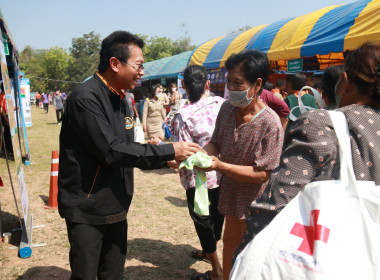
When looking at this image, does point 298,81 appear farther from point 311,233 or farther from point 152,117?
point 311,233

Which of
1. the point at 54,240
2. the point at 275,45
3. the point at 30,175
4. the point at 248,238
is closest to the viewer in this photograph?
the point at 248,238

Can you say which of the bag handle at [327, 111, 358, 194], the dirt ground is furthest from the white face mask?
the dirt ground

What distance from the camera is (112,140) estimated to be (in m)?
2.04

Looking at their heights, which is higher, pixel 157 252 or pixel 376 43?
pixel 376 43

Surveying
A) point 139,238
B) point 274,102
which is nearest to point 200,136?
point 139,238

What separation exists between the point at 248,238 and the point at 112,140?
3.20ft

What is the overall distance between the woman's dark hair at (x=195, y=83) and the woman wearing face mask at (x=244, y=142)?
36.5 inches

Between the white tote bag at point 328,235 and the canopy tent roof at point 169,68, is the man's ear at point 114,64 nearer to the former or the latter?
the white tote bag at point 328,235

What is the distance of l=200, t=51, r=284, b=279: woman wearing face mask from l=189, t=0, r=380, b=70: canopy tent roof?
327 centimetres

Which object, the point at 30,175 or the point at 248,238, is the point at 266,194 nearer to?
the point at 248,238

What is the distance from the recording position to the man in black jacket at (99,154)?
2023mm

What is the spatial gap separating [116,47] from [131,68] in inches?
6.6

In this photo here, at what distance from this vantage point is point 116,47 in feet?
7.30

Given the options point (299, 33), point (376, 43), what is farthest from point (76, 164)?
point (299, 33)
